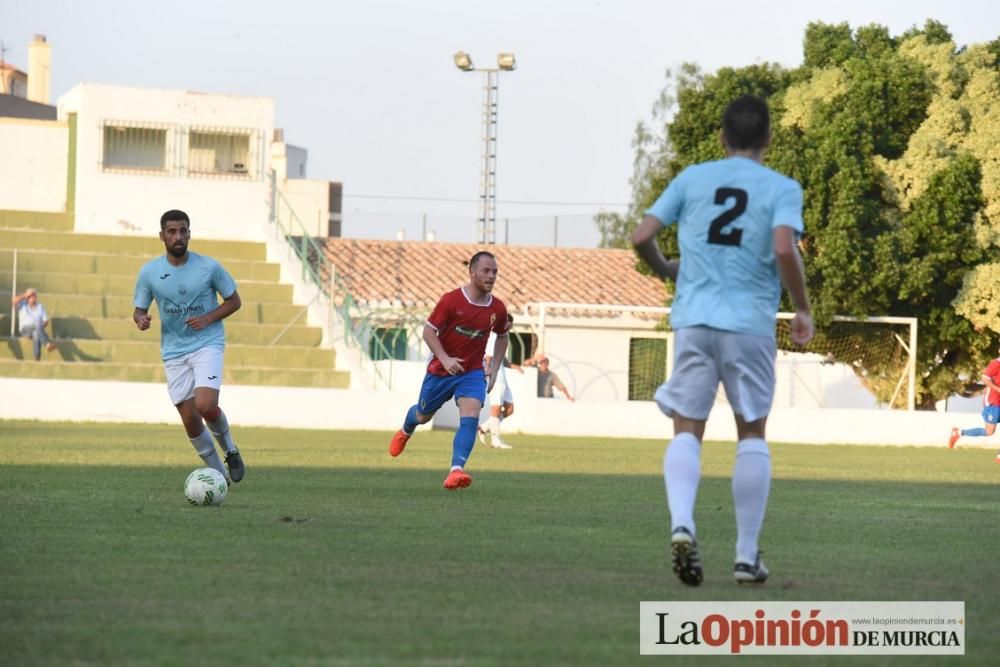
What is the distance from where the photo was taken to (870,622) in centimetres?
653

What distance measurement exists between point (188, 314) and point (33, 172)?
33.4 m

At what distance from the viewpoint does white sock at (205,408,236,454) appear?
13406 mm

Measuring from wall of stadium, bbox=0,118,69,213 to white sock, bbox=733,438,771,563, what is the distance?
127ft

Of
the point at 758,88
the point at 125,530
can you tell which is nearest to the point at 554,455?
the point at 125,530

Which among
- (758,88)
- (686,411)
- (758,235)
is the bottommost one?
(686,411)

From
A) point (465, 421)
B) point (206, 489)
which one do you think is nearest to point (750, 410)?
point (206, 489)

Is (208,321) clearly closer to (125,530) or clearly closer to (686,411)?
(125,530)

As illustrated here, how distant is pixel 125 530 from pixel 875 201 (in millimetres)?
31471

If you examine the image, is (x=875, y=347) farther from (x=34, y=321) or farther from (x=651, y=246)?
(x=651, y=246)

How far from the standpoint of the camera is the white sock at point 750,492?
7684mm

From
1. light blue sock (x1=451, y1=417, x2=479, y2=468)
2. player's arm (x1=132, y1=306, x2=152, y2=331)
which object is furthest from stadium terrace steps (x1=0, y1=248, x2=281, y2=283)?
player's arm (x1=132, y1=306, x2=152, y2=331)

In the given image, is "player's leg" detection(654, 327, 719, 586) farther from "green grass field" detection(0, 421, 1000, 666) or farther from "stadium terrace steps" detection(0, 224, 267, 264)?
"stadium terrace steps" detection(0, 224, 267, 264)

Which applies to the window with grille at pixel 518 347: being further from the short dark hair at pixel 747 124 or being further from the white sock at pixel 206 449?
the short dark hair at pixel 747 124

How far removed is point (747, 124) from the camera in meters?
7.91
